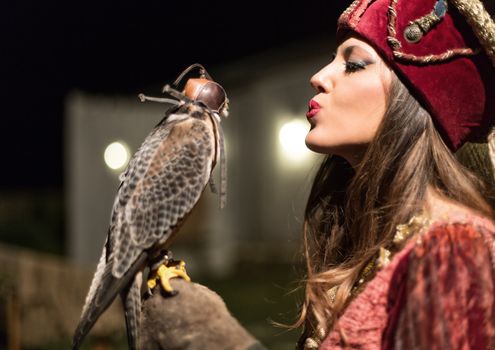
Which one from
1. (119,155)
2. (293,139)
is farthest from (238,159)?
(119,155)

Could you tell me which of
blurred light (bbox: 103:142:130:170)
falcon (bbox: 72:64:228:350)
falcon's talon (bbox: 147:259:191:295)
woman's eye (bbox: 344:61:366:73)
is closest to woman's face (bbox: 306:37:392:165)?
woman's eye (bbox: 344:61:366:73)

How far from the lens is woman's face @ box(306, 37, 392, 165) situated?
148cm

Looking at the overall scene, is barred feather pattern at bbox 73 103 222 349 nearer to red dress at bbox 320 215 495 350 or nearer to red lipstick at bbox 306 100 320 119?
red lipstick at bbox 306 100 320 119

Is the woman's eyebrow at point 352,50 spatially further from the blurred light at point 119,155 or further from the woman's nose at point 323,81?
the blurred light at point 119,155

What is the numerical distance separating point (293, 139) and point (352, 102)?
24.5ft

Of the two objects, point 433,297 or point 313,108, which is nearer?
point 433,297

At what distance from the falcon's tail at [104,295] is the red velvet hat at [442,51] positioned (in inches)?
25.3

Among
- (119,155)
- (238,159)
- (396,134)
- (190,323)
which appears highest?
(396,134)

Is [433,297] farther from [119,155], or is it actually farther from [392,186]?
[119,155]

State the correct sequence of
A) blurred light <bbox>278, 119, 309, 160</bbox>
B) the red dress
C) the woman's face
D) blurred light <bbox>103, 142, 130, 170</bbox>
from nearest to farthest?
1. the red dress
2. the woman's face
3. blurred light <bbox>103, 142, 130, 170</bbox>
4. blurred light <bbox>278, 119, 309, 160</bbox>

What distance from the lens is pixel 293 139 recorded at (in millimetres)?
8938

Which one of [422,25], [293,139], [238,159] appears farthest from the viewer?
[238,159]

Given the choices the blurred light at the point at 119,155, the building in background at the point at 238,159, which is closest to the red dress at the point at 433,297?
the blurred light at the point at 119,155

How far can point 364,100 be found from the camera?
4.86 ft
